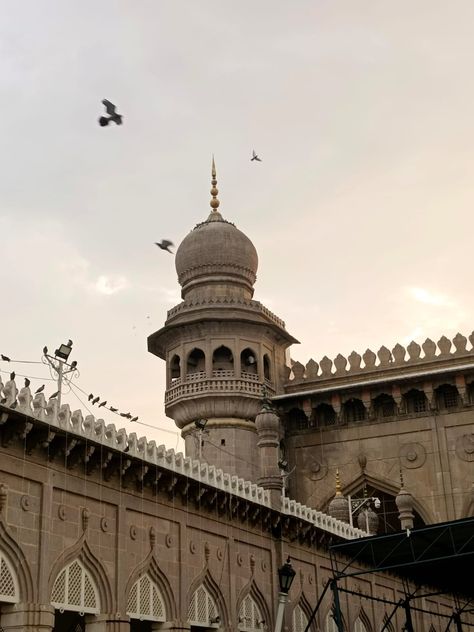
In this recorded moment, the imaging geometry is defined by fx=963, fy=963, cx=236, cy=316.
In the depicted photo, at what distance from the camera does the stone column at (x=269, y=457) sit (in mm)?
22344

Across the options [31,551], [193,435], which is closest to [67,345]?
[31,551]

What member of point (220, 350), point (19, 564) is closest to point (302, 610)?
point (19, 564)

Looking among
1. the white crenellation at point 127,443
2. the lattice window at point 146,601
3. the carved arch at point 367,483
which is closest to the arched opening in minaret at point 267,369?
the carved arch at point 367,483

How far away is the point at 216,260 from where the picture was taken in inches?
1474

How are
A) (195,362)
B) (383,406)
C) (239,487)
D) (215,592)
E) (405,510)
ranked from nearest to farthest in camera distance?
1. (215,592)
2. (239,487)
3. (405,510)
4. (383,406)
5. (195,362)

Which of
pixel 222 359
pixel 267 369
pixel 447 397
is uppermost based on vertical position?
pixel 222 359

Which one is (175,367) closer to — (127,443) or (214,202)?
(214,202)

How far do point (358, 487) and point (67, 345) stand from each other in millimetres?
20265

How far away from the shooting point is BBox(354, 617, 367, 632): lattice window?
82.7 ft

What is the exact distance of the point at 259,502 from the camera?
845 inches

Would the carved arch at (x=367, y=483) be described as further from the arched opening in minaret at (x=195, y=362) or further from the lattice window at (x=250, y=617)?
the lattice window at (x=250, y=617)

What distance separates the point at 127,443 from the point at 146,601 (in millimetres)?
2876

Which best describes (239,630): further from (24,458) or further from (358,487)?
(358,487)

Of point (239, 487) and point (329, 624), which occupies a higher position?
point (239, 487)
